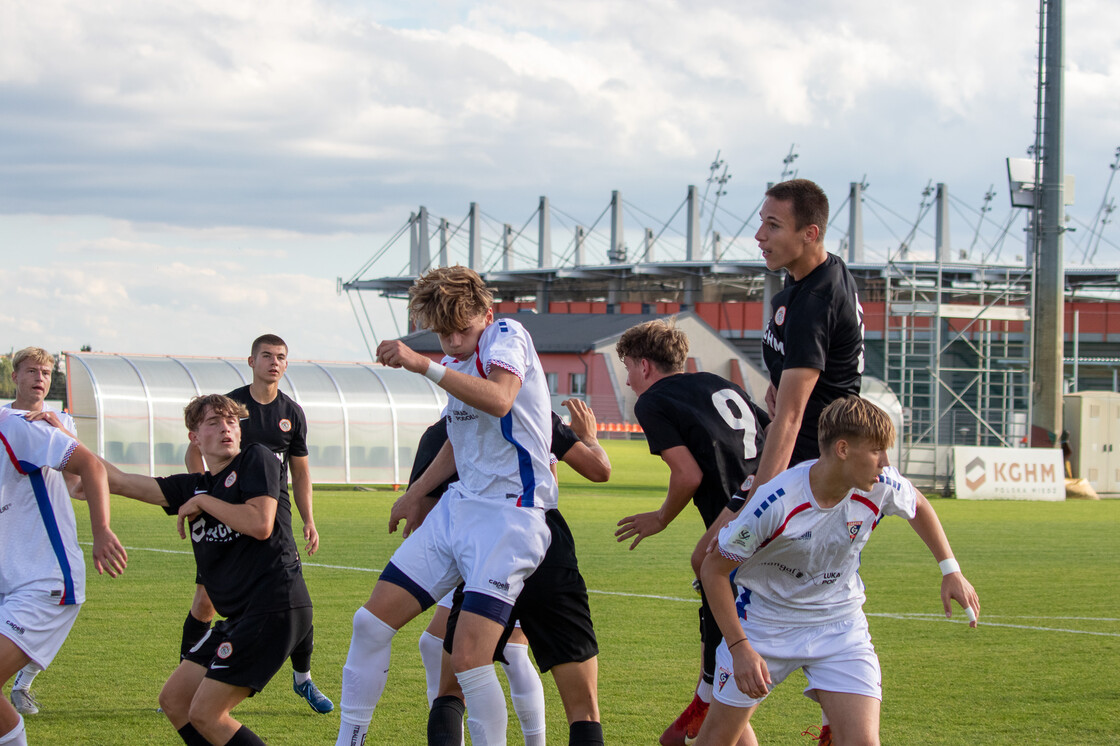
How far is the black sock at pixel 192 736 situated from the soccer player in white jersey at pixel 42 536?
1.98ft

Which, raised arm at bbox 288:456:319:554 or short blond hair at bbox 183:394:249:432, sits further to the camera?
raised arm at bbox 288:456:319:554

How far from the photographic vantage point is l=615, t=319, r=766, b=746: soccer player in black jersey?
5031 millimetres

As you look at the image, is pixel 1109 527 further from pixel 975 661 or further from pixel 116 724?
pixel 116 724

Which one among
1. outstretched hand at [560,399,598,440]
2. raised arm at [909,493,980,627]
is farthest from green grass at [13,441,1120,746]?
raised arm at [909,493,980,627]

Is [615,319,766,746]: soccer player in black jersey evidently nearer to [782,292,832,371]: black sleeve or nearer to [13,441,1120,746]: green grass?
[782,292,832,371]: black sleeve

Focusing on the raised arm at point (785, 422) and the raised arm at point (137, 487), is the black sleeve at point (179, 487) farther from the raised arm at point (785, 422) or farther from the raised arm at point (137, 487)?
the raised arm at point (785, 422)

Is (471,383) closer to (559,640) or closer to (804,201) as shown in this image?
(559,640)

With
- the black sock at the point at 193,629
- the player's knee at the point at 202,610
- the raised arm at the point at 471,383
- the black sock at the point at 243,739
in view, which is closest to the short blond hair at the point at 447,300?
the raised arm at the point at 471,383

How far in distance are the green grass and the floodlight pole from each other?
48.3 feet

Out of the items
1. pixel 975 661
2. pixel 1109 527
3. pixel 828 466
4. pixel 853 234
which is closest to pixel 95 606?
pixel 975 661

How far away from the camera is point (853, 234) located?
85.8 metres

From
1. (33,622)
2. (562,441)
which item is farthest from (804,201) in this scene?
(33,622)

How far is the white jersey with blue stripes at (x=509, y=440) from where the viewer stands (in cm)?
451

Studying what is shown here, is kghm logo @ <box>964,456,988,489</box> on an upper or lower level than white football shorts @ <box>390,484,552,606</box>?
lower
